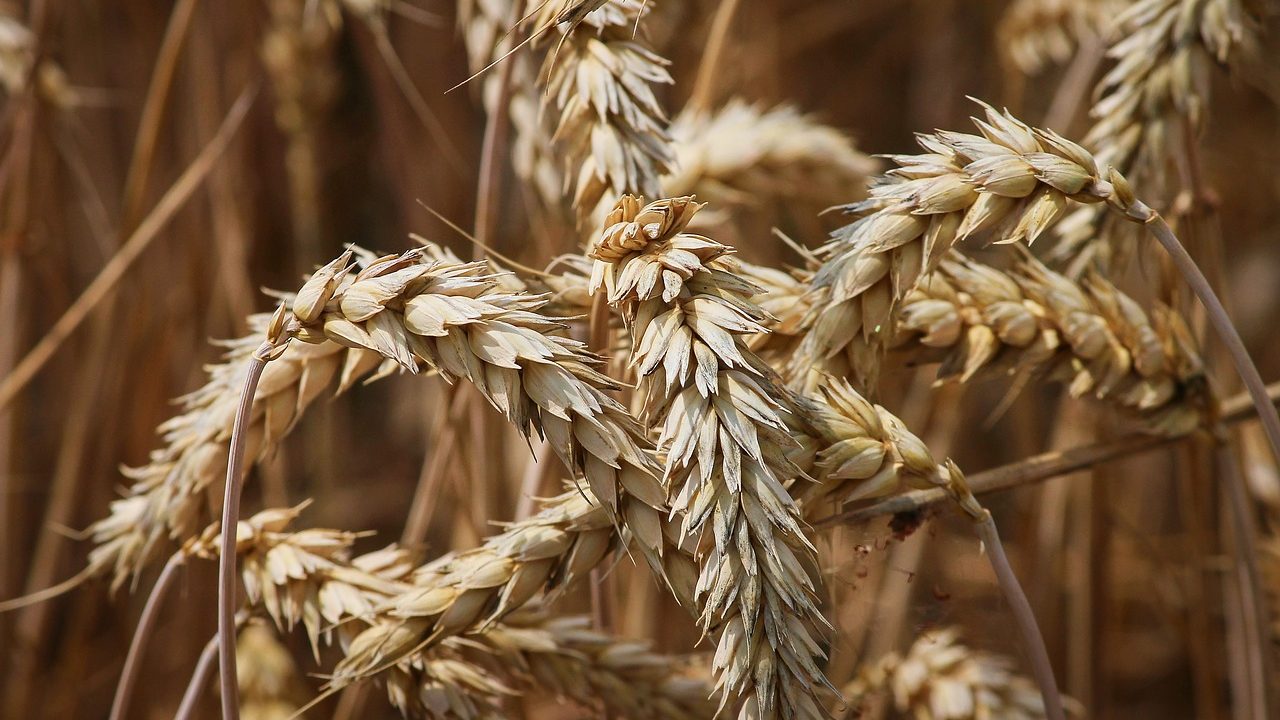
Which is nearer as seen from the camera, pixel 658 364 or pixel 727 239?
pixel 658 364

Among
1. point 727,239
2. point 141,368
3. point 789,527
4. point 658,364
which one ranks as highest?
point 727,239

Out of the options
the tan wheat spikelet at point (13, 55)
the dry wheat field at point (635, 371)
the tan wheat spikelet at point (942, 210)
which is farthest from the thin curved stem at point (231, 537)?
the tan wheat spikelet at point (13, 55)

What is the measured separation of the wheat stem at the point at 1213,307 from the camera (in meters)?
0.71

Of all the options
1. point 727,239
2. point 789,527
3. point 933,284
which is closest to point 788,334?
point 933,284

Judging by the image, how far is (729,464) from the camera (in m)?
0.59

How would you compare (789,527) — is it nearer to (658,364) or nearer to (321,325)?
(658,364)

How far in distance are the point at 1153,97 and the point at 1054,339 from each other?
0.33 metres

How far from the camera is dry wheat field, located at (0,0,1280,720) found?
65 cm

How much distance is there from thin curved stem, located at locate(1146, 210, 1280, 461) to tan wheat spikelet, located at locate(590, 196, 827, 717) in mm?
307

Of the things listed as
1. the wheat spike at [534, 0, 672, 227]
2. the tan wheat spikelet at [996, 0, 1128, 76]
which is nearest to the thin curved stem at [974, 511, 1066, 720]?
the wheat spike at [534, 0, 672, 227]

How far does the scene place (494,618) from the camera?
710mm

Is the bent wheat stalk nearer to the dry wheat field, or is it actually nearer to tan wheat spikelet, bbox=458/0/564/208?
the dry wheat field

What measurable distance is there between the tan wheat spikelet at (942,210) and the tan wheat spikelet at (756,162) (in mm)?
414

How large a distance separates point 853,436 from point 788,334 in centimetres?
17
